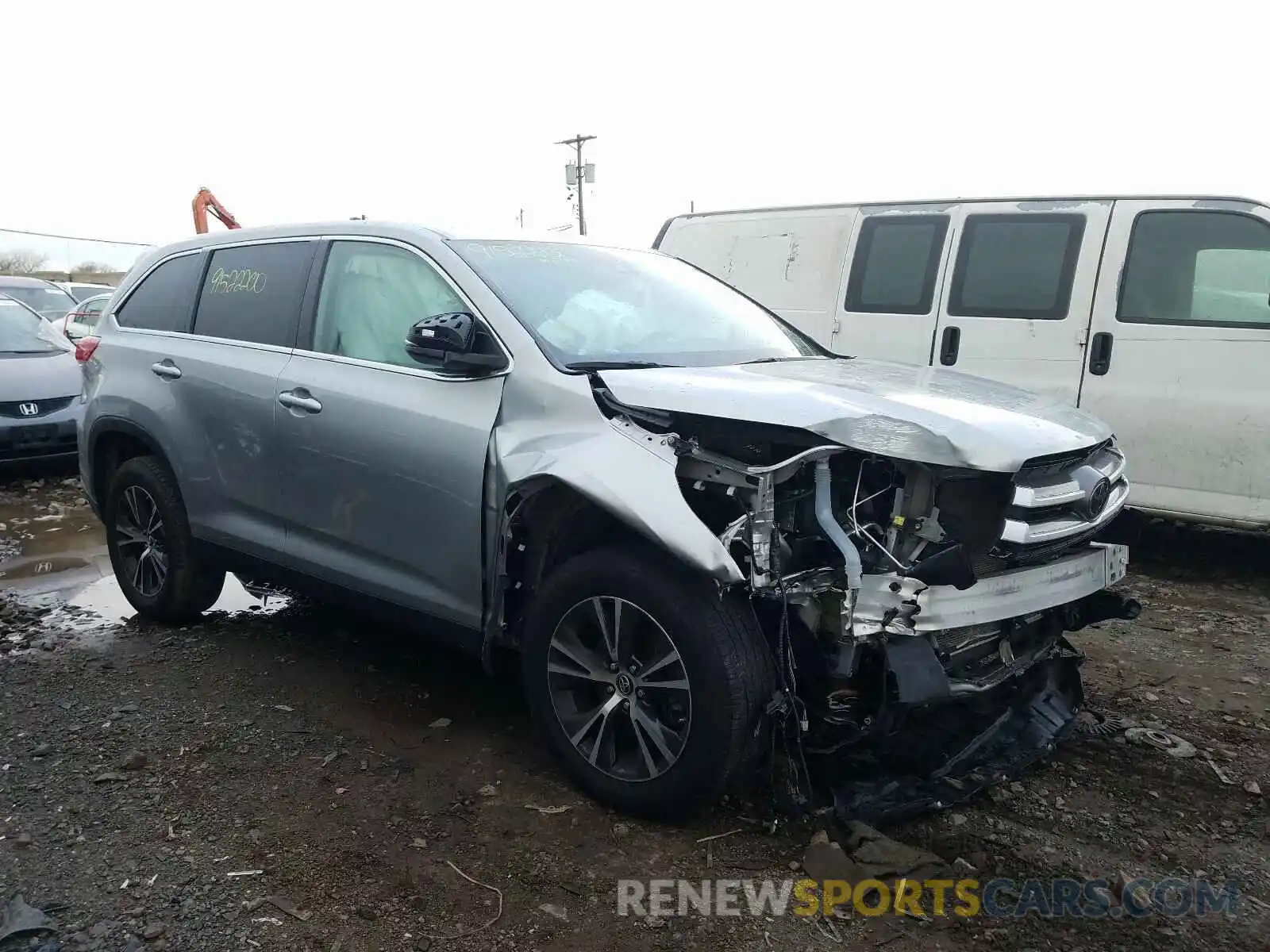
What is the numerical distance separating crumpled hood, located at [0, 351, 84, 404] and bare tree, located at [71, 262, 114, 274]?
2576cm

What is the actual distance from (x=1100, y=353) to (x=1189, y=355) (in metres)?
0.44

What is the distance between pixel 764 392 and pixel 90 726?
2.74 m

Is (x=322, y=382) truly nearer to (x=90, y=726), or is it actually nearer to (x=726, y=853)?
(x=90, y=726)

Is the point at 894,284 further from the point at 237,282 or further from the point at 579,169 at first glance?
the point at 579,169

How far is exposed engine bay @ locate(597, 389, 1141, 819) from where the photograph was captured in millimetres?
2623

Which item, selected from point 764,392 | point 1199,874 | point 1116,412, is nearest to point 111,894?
point 764,392

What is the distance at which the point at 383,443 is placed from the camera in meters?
3.46

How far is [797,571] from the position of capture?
2.73 meters

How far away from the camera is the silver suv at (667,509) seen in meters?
2.68

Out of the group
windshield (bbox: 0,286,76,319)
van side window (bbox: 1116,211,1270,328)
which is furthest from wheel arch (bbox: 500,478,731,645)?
windshield (bbox: 0,286,76,319)

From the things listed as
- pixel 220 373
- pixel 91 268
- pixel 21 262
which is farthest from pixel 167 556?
pixel 91 268

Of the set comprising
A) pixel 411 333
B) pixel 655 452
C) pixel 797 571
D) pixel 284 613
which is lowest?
pixel 284 613

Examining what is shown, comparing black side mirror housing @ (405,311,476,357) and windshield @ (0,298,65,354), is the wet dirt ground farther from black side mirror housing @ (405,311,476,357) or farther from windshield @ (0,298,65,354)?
windshield @ (0,298,65,354)

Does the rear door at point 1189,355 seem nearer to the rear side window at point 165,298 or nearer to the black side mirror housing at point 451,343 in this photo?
the black side mirror housing at point 451,343
